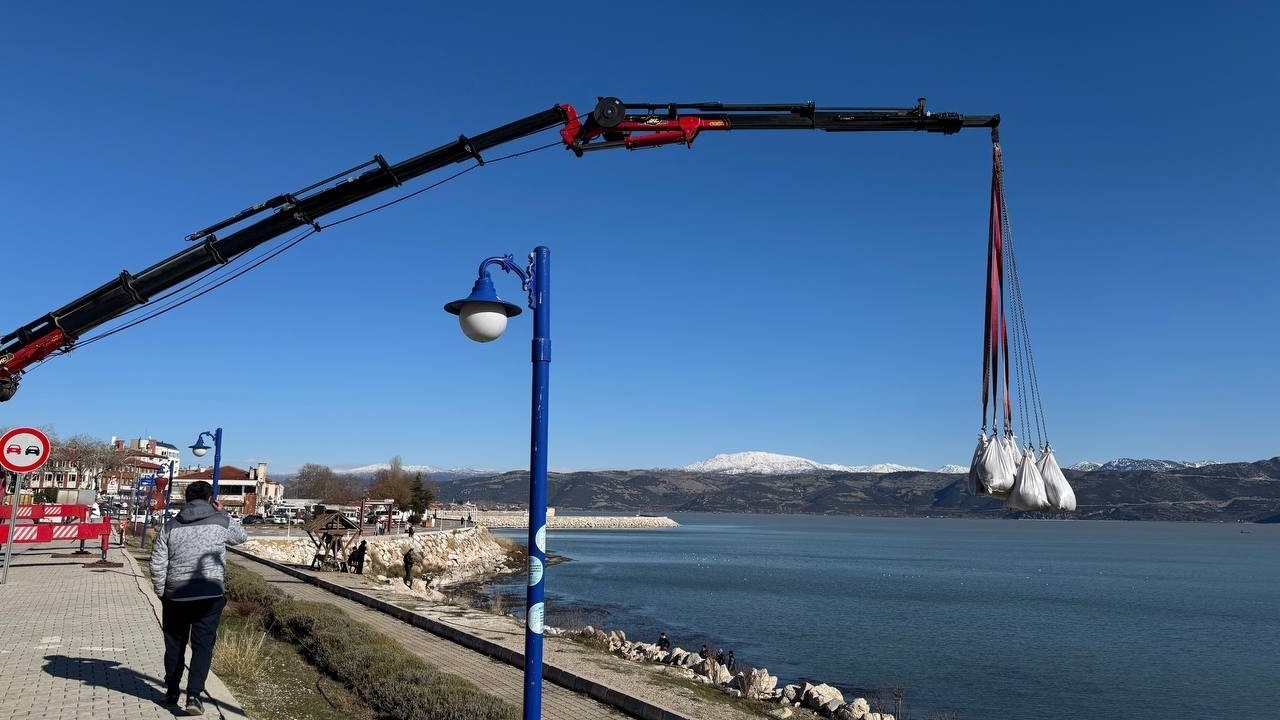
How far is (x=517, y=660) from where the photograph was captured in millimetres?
14578

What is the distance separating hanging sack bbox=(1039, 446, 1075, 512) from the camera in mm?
6672

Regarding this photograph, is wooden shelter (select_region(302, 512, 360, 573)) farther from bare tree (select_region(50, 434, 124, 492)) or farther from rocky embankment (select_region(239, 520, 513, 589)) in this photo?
bare tree (select_region(50, 434, 124, 492))

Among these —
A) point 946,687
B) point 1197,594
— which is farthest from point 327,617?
point 1197,594

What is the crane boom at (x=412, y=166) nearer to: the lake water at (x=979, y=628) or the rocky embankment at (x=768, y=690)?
the rocky embankment at (x=768, y=690)

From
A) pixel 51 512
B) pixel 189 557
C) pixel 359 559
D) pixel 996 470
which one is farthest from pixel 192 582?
pixel 359 559

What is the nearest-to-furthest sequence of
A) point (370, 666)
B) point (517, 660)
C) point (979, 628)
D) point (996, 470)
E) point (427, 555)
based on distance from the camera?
point (996, 470) < point (370, 666) < point (517, 660) < point (979, 628) < point (427, 555)

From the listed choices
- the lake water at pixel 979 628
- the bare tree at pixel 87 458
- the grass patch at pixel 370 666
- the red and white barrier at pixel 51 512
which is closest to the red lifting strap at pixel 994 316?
the grass patch at pixel 370 666

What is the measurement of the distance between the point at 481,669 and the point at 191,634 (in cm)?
675

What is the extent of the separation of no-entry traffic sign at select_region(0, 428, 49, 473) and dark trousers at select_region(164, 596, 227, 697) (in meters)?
7.65

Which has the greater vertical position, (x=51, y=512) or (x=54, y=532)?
(x=51, y=512)

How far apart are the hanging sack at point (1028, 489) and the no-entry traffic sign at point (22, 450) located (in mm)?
14582

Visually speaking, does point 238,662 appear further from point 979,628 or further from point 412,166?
point 979,628

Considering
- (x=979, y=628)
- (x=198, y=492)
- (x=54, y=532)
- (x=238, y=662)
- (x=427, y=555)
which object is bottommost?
(x=979, y=628)

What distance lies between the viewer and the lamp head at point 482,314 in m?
6.52
